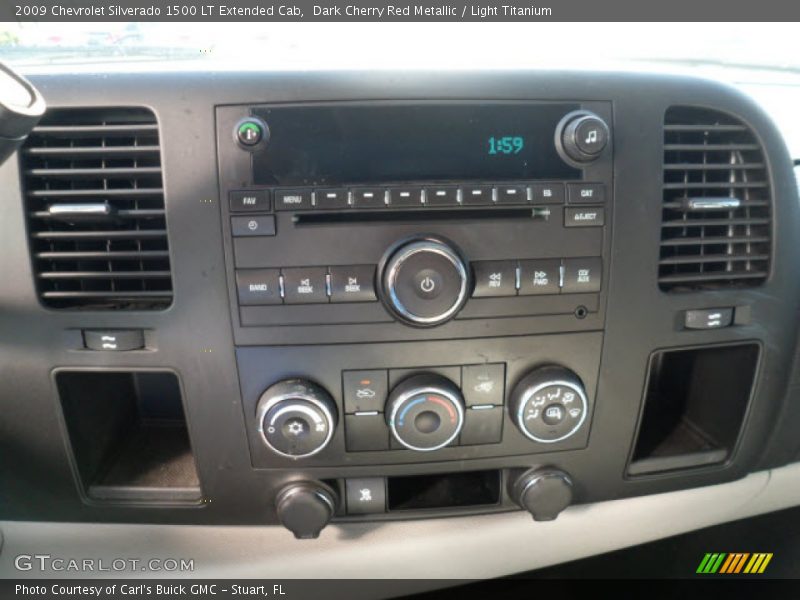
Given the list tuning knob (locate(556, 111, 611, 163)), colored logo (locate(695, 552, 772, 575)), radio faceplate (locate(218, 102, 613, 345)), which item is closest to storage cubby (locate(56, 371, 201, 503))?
radio faceplate (locate(218, 102, 613, 345))

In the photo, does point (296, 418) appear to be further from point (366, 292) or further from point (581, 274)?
point (581, 274)

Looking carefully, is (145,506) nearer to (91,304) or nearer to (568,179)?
(91,304)

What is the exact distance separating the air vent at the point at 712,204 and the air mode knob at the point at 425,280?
0.36 meters

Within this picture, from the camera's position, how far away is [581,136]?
2.82 feet

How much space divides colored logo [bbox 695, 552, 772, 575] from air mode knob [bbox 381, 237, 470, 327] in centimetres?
100

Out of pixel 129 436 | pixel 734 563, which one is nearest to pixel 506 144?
pixel 129 436

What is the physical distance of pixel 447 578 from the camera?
1071 mm

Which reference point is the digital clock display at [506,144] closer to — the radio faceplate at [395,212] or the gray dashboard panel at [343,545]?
the radio faceplate at [395,212]

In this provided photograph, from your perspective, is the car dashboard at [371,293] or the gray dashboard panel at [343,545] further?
the gray dashboard panel at [343,545]

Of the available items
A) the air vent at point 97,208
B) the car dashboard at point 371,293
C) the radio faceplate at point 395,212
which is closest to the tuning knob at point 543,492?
the car dashboard at point 371,293

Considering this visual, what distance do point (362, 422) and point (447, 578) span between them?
38cm

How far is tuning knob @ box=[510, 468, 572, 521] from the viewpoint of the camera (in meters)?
0.97

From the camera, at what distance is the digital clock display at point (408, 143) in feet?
2.75

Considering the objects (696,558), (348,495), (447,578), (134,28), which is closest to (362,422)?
(348,495)
